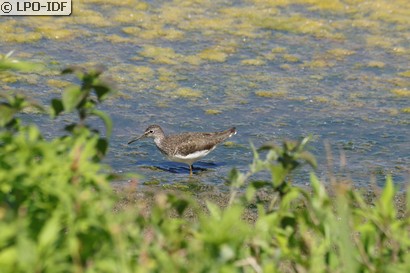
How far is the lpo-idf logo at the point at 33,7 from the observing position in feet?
39.4

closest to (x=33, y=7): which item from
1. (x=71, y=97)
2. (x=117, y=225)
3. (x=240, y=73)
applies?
(x=240, y=73)

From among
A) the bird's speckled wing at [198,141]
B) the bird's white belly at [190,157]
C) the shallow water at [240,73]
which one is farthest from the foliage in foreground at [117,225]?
the bird's white belly at [190,157]

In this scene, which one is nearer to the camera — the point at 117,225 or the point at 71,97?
the point at 117,225

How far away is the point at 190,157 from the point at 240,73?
2.01 metres

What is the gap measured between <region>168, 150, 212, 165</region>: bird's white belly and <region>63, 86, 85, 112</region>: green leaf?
579 centimetres

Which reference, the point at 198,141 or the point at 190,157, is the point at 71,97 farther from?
the point at 190,157

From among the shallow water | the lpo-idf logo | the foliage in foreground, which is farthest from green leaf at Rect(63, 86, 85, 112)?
the lpo-idf logo

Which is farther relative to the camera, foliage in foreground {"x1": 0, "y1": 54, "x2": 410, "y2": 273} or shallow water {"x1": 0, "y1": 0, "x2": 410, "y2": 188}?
shallow water {"x1": 0, "y1": 0, "x2": 410, "y2": 188}

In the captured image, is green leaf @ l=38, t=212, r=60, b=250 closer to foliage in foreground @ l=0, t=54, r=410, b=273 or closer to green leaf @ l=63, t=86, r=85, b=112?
foliage in foreground @ l=0, t=54, r=410, b=273

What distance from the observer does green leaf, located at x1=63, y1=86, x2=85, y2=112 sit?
304 centimetres

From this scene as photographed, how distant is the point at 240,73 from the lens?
10.7 m

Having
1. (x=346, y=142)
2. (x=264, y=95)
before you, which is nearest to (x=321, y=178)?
(x=346, y=142)

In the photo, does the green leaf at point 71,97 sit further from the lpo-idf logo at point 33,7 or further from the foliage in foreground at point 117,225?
the lpo-idf logo at point 33,7

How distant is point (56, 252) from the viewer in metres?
2.66
